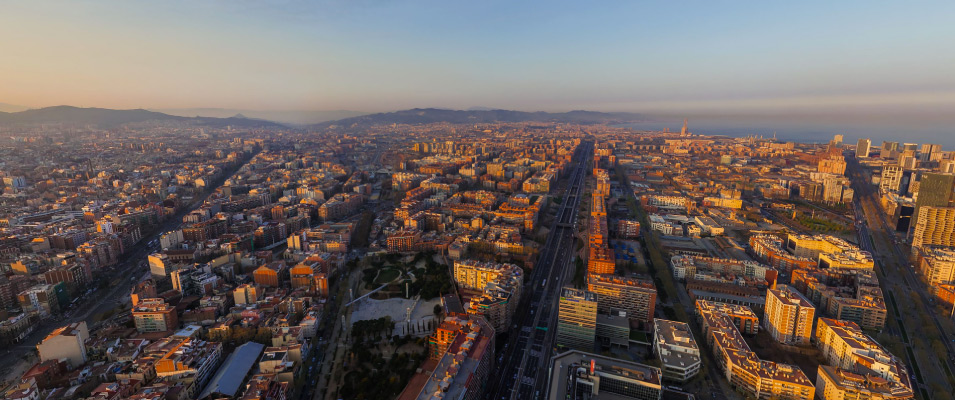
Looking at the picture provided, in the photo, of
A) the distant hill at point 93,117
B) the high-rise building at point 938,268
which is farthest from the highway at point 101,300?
the distant hill at point 93,117

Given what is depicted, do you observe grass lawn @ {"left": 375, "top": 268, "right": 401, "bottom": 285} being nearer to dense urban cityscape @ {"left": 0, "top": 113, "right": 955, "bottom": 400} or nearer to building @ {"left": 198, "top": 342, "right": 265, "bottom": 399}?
dense urban cityscape @ {"left": 0, "top": 113, "right": 955, "bottom": 400}

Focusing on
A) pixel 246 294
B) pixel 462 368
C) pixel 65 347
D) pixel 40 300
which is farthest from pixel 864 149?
pixel 40 300

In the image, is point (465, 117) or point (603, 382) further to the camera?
point (465, 117)

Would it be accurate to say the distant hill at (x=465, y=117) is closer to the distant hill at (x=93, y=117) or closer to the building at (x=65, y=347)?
the distant hill at (x=93, y=117)

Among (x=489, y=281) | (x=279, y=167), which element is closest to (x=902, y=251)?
(x=489, y=281)

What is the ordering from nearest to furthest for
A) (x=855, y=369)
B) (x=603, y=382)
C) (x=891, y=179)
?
1. (x=603, y=382)
2. (x=855, y=369)
3. (x=891, y=179)

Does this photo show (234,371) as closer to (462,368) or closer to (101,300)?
(462,368)
